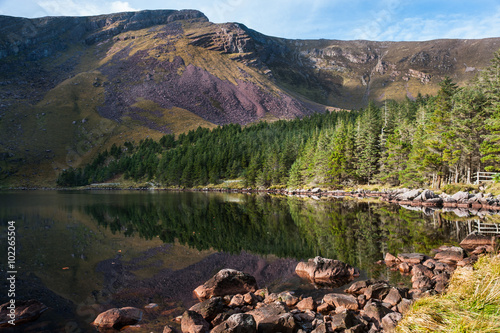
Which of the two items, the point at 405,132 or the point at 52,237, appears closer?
the point at 52,237

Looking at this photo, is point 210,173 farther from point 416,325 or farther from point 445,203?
point 416,325

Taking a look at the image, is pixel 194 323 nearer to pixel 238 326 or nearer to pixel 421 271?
pixel 238 326

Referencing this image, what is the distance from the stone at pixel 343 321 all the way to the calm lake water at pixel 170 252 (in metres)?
3.50

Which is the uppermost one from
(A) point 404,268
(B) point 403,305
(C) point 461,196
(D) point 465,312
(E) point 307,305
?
(D) point 465,312

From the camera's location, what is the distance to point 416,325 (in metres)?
5.45

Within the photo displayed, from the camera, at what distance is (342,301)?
33.9ft

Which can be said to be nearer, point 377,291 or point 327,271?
point 377,291

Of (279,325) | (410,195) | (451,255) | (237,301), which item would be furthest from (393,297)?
(410,195)

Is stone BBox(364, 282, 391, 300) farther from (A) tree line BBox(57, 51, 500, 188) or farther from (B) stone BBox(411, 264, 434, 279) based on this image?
(A) tree line BBox(57, 51, 500, 188)

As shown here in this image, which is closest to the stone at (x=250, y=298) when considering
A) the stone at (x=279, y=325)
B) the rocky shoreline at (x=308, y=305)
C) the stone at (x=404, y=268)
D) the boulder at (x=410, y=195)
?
the rocky shoreline at (x=308, y=305)

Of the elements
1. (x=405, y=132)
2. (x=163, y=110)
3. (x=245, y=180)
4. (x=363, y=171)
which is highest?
(x=163, y=110)

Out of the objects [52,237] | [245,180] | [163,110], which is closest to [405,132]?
[245,180]

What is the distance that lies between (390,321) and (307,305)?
3.04 meters

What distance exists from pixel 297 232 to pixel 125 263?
1355cm
